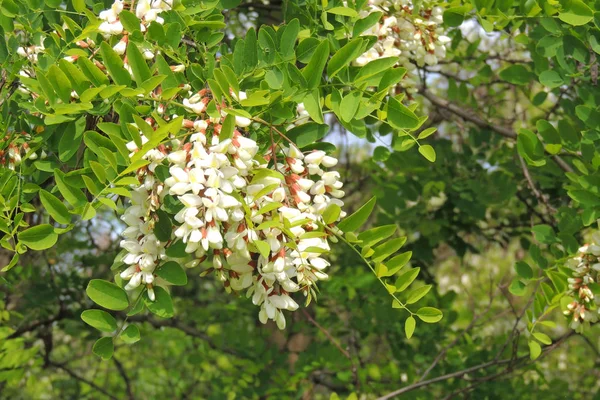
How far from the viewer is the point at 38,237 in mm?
1146

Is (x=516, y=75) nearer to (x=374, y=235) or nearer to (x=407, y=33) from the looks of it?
(x=407, y=33)

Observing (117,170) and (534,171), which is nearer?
(117,170)

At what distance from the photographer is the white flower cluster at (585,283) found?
1482 mm

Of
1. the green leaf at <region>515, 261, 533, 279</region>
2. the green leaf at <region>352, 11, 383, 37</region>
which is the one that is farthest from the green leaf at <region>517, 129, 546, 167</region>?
the green leaf at <region>352, 11, 383, 37</region>

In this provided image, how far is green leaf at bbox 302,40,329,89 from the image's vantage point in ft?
3.87

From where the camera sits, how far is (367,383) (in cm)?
275

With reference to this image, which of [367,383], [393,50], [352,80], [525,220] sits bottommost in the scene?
[367,383]

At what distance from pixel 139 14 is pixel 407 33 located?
74 cm

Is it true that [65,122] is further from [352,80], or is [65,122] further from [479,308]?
[479,308]

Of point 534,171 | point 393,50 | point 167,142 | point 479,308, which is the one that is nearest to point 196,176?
point 167,142

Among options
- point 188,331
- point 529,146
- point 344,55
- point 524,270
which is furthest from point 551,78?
point 188,331

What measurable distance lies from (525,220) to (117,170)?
2.08 m

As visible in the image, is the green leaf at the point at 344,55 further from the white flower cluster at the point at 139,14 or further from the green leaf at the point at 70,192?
the green leaf at the point at 70,192

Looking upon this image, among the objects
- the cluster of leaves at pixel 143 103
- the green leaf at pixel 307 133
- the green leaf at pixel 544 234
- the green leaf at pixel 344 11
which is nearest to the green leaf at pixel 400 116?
the cluster of leaves at pixel 143 103
